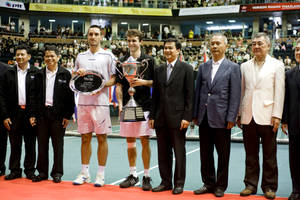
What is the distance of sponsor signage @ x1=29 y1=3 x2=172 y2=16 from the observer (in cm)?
3070

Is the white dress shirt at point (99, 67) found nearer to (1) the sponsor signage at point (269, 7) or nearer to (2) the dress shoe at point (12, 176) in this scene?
(2) the dress shoe at point (12, 176)

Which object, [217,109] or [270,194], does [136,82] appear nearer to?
[217,109]

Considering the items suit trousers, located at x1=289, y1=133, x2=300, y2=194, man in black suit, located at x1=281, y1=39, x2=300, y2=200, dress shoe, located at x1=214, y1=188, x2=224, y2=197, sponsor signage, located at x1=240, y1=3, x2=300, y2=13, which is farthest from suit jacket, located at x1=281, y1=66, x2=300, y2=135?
sponsor signage, located at x1=240, y1=3, x2=300, y2=13

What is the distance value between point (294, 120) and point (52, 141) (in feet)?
11.0

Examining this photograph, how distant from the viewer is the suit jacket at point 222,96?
4566mm

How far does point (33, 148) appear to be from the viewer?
5.66 m

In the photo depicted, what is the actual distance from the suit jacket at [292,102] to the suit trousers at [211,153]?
2.47 feet

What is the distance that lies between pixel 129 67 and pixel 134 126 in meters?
0.82

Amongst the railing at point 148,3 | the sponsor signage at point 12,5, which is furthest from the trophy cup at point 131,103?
the railing at point 148,3

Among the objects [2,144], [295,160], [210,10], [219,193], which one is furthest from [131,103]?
[210,10]

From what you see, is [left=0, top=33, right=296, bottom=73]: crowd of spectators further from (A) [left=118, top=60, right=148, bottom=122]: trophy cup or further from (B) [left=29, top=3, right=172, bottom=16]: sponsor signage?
(A) [left=118, top=60, right=148, bottom=122]: trophy cup

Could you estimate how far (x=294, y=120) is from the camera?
14.9 feet

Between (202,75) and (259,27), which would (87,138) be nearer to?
(202,75)

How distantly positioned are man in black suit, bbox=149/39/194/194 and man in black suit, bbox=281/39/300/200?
1203mm
